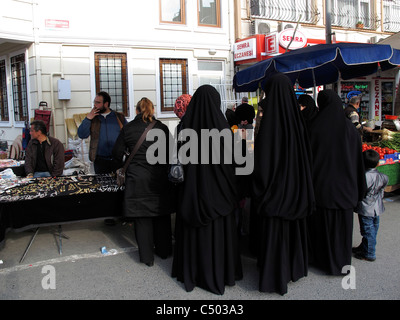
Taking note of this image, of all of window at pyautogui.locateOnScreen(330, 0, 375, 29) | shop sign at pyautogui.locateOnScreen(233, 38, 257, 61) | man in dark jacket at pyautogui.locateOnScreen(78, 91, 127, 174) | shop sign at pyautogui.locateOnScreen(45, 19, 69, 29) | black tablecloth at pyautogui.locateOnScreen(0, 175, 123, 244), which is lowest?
black tablecloth at pyautogui.locateOnScreen(0, 175, 123, 244)

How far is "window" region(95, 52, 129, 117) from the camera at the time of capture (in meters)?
9.40

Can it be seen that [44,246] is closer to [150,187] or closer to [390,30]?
[150,187]

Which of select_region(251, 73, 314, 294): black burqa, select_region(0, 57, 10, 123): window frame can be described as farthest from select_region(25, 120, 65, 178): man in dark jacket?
select_region(0, 57, 10, 123): window frame

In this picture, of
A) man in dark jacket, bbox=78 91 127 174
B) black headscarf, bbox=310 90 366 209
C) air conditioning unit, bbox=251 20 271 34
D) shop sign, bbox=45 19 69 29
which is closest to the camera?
black headscarf, bbox=310 90 366 209

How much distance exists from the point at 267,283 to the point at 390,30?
46.5ft

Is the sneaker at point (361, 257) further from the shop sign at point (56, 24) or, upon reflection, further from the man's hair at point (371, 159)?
the shop sign at point (56, 24)

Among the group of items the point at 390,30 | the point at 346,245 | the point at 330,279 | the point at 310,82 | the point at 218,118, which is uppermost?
the point at 390,30

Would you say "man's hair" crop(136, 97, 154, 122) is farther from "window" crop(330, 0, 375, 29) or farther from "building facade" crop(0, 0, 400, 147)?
"window" crop(330, 0, 375, 29)

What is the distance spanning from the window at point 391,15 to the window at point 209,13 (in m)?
7.34

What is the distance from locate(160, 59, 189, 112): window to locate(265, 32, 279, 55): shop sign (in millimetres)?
2363

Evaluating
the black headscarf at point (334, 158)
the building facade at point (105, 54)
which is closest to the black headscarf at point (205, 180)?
the black headscarf at point (334, 158)

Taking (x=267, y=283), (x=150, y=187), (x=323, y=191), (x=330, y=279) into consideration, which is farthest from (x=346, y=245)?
(x=150, y=187)

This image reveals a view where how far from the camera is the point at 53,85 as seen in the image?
8.86 meters

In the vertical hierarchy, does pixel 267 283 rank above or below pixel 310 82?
below
